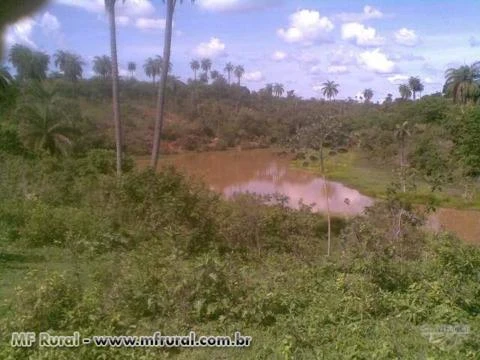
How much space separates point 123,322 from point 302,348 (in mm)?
1474

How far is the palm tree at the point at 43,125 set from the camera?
910 inches

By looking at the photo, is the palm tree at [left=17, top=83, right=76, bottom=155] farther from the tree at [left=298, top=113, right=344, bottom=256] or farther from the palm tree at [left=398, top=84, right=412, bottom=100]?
the palm tree at [left=398, top=84, right=412, bottom=100]

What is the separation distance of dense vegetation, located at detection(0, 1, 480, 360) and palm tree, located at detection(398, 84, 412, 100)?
2475cm

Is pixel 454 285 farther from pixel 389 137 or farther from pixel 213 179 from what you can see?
pixel 389 137

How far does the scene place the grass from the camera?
25438mm

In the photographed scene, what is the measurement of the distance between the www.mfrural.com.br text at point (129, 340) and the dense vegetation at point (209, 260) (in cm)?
7

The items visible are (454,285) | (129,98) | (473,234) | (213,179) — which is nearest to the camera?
(454,285)

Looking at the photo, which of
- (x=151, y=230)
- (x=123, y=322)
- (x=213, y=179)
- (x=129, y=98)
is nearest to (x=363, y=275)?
(x=123, y=322)

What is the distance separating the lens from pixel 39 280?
532 centimetres

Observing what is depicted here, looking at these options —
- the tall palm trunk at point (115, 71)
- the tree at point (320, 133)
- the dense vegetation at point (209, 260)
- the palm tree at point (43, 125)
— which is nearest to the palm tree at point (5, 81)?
the dense vegetation at point (209, 260)

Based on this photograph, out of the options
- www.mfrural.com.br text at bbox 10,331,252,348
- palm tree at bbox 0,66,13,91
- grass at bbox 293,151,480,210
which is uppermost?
palm tree at bbox 0,66,13,91

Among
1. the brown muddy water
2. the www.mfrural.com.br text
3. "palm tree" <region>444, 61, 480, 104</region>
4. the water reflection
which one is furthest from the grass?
the www.mfrural.com.br text

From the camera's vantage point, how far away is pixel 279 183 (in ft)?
101

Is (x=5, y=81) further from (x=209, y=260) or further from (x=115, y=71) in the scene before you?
(x=209, y=260)
